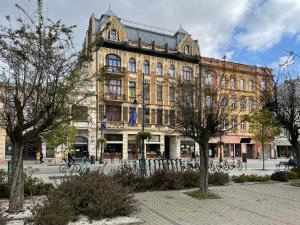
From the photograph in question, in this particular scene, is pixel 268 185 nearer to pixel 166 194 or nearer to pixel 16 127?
pixel 166 194

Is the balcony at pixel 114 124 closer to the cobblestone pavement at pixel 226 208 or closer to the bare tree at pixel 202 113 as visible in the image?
the bare tree at pixel 202 113

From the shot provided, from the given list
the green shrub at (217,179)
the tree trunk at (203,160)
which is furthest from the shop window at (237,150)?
the tree trunk at (203,160)

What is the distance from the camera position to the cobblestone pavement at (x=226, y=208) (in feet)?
26.8

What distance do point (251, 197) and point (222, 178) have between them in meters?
2.96

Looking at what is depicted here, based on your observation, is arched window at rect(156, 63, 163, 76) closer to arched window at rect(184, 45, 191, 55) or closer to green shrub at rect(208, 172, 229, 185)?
arched window at rect(184, 45, 191, 55)

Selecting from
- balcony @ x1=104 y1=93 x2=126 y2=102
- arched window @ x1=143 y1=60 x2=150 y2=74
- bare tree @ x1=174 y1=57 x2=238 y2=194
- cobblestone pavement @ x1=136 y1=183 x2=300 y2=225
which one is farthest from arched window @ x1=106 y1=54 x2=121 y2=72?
cobblestone pavement @ x1=136 y1=183 x2=300 y2=225

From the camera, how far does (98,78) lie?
9312 millimetres

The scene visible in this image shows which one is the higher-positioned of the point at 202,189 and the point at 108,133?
the point at 108,133

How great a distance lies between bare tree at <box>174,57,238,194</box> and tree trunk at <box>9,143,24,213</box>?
18.6 ft

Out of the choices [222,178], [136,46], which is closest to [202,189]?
[222,178]

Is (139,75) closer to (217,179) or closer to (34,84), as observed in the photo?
(217,179)

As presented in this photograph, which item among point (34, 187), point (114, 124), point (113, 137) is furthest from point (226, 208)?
point (113, 137)

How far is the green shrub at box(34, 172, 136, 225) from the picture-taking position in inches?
299

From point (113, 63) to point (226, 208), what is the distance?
36822 mm
